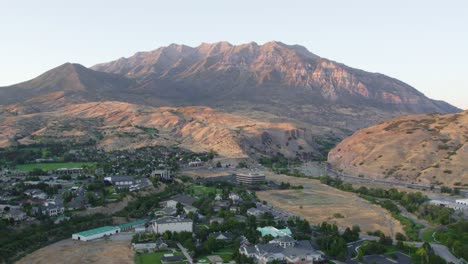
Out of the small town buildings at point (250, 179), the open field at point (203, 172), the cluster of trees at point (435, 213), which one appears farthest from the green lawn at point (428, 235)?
the open field at point (203, 172)

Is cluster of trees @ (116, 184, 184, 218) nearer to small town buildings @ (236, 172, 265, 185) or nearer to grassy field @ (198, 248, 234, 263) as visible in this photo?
grassy field @ (198, 248, 234, 263)

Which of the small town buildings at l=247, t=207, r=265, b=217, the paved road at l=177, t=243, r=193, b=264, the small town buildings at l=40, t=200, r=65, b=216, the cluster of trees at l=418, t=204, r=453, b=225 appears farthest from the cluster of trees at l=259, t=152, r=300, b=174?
the paved road at l=177, t=243, r=193, b=264

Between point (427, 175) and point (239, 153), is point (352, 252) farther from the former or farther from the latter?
point (239, 153)

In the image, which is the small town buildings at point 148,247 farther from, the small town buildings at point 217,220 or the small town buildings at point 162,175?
the small town buildings at point 162,175

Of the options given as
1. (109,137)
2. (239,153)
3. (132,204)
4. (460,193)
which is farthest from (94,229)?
(109,137)

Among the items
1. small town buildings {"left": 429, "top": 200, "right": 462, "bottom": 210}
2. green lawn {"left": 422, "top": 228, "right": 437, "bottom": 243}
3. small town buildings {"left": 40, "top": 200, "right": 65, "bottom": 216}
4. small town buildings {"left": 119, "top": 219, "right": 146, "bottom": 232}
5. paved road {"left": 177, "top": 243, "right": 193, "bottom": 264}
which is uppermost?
small town buildings {"left": 40, "top": 200, "right": 65, "bottom": 216}

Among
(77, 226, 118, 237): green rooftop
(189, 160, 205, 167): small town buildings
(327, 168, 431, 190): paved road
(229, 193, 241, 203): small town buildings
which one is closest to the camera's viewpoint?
(77, 226, 118, 237): green rooftop

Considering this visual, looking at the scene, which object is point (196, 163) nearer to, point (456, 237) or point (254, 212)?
point (254, 212)

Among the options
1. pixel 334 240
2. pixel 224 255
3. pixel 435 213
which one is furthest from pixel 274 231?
pixel 435 213
